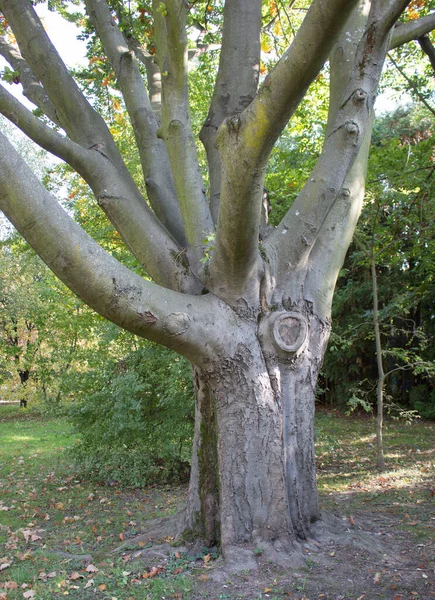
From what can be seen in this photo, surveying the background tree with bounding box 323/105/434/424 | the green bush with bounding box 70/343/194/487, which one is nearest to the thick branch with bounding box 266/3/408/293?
the green bush with bounding box 70/343/194/487

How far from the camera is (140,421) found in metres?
7.16

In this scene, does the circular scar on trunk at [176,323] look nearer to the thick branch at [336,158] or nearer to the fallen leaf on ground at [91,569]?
the thick branch at [336,158]

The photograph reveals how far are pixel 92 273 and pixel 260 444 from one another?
1.87m

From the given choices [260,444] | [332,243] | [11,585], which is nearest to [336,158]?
[332,243]

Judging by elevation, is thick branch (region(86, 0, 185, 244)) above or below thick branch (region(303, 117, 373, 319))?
above

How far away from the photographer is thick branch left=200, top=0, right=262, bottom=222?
5.03m

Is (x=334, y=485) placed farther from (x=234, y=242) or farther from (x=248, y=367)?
(x=234, y=242)

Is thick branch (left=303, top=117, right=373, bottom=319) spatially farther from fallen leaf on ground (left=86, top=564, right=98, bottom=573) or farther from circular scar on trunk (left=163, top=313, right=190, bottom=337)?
fallen leaf on ground (left=86, top=564, right=98, bottom=573)

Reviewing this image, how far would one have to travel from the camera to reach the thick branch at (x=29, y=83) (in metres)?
5.38

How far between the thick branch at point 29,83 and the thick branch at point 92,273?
2.56 meters

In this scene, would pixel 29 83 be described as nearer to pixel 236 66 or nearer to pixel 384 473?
pixel 236 66

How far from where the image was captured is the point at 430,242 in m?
8.76

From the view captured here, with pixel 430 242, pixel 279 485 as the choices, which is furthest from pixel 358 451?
pixel 279 485

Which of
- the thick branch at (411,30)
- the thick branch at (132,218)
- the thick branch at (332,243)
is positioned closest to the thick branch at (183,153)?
the thick branch at (132,218)
